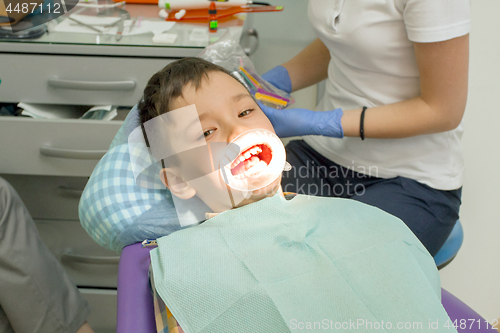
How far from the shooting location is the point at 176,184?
845 mm

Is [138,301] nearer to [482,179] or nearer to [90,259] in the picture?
[90,259]

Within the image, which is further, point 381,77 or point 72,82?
point 72,82

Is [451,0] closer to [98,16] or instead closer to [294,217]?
[294,217]

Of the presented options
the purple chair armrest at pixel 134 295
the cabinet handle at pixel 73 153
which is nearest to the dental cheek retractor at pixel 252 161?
the purple chair armrest at pixel 134 295

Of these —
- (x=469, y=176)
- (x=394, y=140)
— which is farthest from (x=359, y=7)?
(x=469, y=176)

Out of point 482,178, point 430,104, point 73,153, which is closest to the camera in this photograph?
point 430,104

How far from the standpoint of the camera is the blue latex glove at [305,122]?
3.26ft

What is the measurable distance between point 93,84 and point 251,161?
0.69 meters

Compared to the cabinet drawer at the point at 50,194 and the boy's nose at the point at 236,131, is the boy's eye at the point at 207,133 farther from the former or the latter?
the cabinet drawer at the point at 50,194

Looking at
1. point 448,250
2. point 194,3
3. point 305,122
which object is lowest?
point 448,250

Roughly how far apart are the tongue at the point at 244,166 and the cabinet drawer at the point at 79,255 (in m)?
0.79

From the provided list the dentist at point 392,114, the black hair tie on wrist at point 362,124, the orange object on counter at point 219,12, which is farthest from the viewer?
the orange object on counter at point 219,12

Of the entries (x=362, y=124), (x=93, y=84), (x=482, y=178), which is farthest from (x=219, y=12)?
(x=482, y=178)

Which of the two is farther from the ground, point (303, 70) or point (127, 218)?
point (303, 70)
